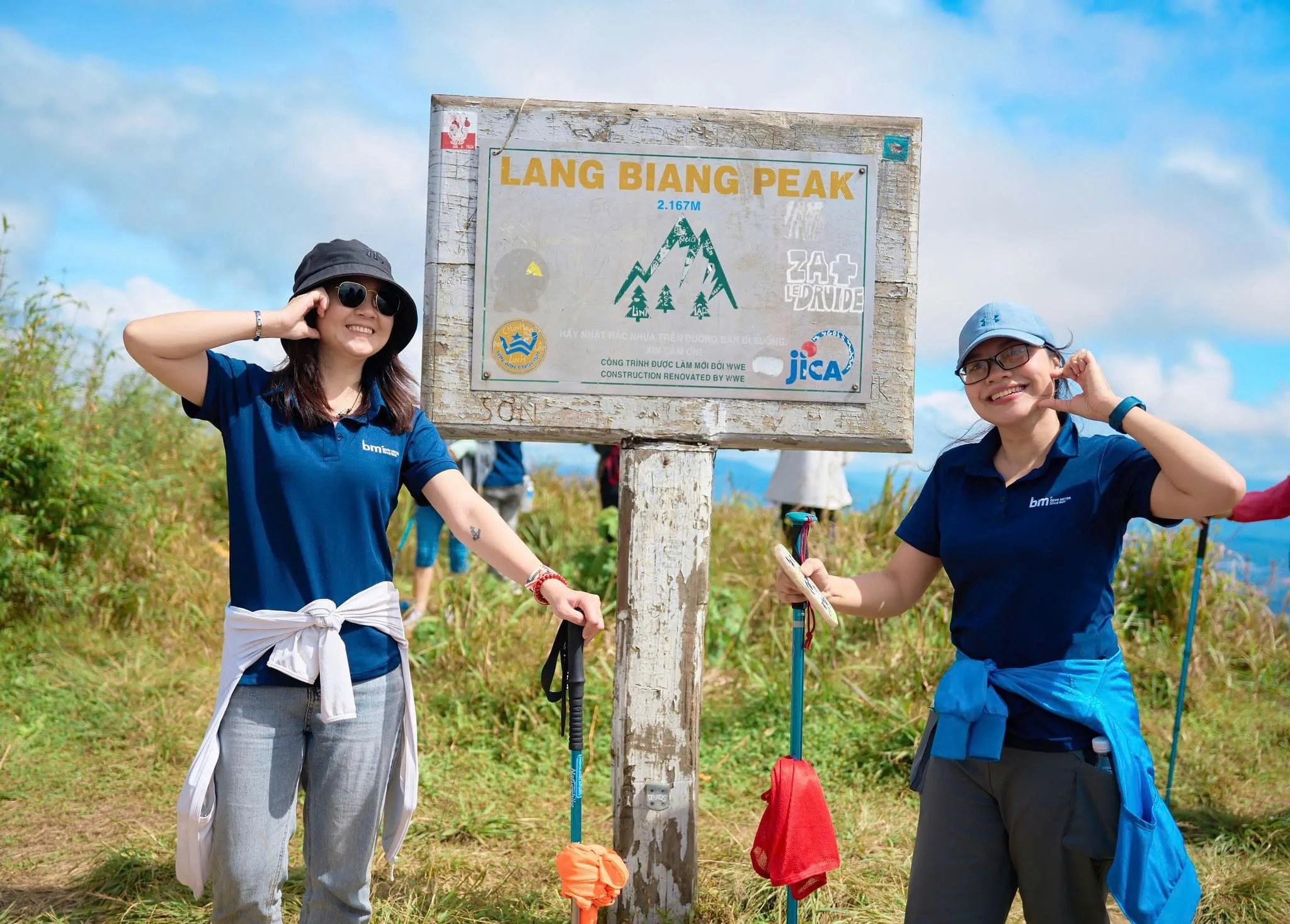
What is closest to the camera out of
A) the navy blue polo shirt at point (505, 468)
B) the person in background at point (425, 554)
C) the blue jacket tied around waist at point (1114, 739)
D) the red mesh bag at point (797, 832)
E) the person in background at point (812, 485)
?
the blue jacket tied around waist at point (1114, 739)

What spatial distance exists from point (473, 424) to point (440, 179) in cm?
78

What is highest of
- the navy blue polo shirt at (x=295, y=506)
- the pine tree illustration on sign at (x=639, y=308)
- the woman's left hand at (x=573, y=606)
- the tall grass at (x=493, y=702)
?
the pine tree illustration on sign at (x=639, y=308)

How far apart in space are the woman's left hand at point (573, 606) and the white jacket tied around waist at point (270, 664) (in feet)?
1.46

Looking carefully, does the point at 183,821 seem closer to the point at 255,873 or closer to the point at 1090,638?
the point at 255,873

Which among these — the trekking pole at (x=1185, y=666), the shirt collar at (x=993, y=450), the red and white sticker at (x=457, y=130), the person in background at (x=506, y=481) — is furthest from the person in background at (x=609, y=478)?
the shirt collar at (x=993, y=450)

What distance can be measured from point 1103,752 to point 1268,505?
5.93 ft

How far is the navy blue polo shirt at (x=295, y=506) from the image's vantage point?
255cm

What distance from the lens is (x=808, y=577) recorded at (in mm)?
2896

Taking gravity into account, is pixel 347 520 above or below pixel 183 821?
above

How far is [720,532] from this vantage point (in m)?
7.73

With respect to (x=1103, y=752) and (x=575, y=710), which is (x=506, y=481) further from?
(x=1103, y=752)

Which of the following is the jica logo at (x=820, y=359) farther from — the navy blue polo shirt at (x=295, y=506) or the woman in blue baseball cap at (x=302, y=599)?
the navy blue polo shirt at (x=295, y=506)

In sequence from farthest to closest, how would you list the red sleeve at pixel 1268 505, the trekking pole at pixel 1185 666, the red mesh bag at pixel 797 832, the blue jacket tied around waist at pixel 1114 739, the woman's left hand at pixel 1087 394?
the trekking pole at pixel 1185 666 < the red sleeve at pixel 1268 505 < the red mesh bag at pixel 797 832 < the woman's left hand at pixel 1087 394 < the blue jacket tied around waist at pixel 1114 739

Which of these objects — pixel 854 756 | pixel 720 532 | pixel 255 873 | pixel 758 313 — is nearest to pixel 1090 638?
pixel 758 313
